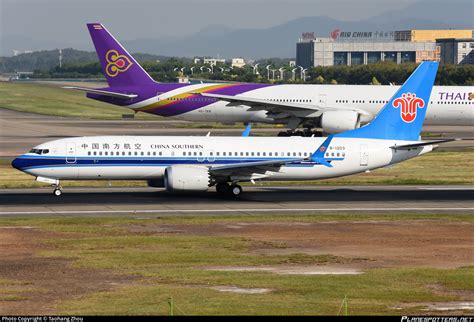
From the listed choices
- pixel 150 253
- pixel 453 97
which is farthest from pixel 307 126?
pixel 150 253

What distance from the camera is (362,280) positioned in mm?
30219

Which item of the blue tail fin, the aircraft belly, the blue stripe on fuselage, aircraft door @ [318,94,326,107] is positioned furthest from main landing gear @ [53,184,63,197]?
aircraft door @ [318,94,326,107]

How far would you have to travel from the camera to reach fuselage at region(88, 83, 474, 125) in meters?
83.7

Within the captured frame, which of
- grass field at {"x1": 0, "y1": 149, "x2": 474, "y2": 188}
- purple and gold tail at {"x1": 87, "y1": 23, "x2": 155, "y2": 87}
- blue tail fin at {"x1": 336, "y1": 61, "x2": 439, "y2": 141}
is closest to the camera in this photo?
blue tail fin at {"x1": 336, "y1": 61, "x2": 439, "y2": 141}

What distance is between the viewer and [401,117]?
5303cm

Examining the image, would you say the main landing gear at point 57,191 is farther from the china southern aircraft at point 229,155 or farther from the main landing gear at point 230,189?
the main landing gear at point 230,189

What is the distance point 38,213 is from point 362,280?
64.2ft

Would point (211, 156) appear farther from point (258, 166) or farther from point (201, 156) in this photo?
point (258, 166)

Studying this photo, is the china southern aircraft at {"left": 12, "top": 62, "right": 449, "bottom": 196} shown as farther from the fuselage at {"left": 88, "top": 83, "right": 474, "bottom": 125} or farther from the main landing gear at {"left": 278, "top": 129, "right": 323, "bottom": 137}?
the fuselage at {"left": 88, "top": 83, "right": 474, "bottom": 125}

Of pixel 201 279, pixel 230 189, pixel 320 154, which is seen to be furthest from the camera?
pixel 230 189

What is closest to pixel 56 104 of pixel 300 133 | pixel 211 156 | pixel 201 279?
pixel 300 133

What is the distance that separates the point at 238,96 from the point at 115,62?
437 inches

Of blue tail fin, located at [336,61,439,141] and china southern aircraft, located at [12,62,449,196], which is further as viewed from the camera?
blue tail fin, located at [336,61,439,141]

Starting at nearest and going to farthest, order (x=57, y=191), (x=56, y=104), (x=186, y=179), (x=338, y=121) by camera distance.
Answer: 1. (x=186, y=179)
2. (x=57, y=191)
3. (x=338, y=121)
4. (x=56, y=104)
